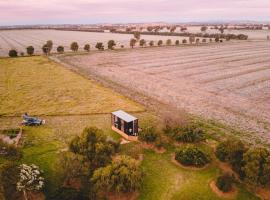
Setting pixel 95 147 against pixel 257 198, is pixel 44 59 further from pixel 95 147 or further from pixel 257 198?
pixel 257 198

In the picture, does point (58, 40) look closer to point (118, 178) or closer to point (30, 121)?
point (30, 121)

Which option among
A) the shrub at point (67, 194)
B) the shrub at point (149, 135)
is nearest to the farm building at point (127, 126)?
the shrub at point (149, 135)

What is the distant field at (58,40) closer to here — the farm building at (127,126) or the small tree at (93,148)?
the farm building at (127,126)

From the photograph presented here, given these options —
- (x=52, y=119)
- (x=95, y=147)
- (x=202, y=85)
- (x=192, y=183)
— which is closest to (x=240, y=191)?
(x=192, y=183)

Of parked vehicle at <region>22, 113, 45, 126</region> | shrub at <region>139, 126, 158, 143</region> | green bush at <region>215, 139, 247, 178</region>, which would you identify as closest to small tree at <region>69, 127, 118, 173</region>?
shrub at <region>139, 126, 158, 143</region>

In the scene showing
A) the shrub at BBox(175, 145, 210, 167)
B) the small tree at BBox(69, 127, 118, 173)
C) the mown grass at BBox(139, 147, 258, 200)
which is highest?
the small tree at BBox(69, 127, 118, 173)

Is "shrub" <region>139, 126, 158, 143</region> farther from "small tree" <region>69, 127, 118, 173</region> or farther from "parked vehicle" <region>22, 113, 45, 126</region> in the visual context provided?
"parked vehicle" <region>22, 113, 45, 126</region>
